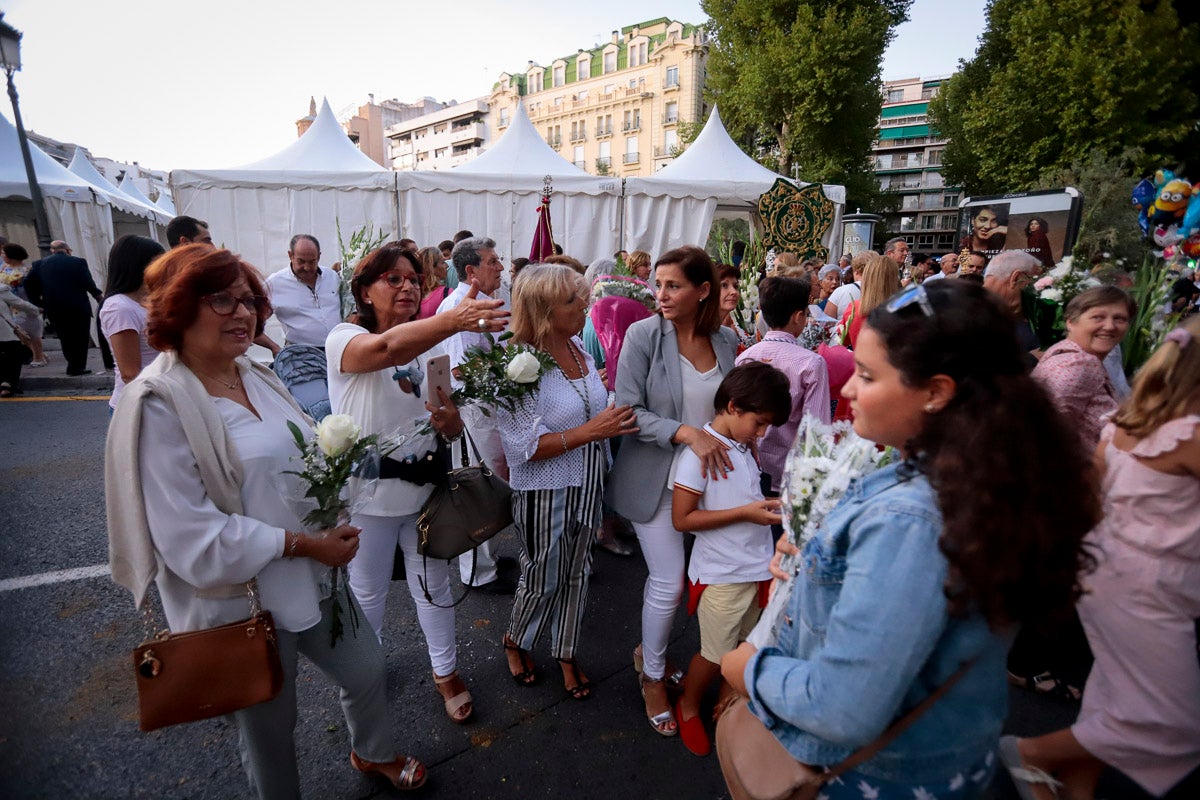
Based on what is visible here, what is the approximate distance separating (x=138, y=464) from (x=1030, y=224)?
13.0 meters

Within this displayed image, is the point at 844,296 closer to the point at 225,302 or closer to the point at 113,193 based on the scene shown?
the point at 225,302

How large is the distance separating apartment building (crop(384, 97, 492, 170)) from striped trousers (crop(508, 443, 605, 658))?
64641 millimetres

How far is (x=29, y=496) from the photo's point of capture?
4.88 m

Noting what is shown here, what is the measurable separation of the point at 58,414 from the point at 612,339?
24.7 feet

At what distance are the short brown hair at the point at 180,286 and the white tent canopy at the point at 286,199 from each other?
943 centimetres

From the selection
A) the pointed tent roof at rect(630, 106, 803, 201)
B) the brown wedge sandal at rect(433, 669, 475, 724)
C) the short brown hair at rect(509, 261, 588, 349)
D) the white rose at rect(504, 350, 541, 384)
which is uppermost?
the pointed tent roof at rect(630, 106, 803, 201)

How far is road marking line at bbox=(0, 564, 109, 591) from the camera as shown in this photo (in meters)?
3.60

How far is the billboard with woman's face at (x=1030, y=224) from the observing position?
1055 cm

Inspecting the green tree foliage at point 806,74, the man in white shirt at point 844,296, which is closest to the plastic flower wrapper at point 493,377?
the man in white shirt at point 844,296

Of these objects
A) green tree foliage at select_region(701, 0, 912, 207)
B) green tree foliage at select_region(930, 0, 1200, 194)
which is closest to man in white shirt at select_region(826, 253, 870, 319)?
green tree foliage at select_region(930, 0, 1200, 194)

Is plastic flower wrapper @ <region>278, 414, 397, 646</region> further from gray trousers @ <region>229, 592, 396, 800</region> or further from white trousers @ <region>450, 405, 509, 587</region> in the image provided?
white trousers @ <region>450, 405, 509, 587</region>

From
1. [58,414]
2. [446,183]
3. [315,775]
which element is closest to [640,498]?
[315,775]

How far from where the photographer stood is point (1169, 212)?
1039cm

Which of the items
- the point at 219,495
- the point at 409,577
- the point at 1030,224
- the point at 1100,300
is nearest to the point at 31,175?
the point at 409,577
